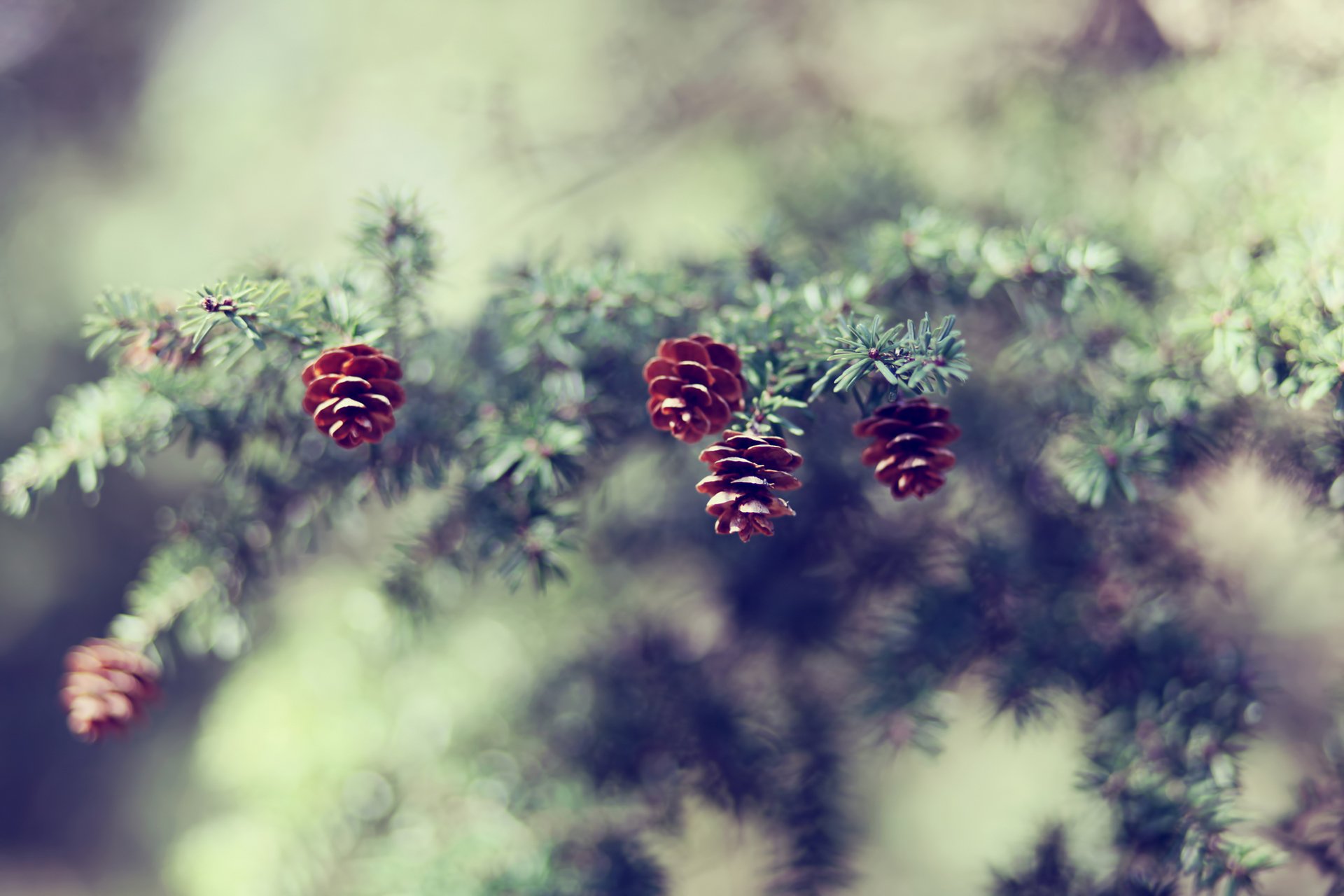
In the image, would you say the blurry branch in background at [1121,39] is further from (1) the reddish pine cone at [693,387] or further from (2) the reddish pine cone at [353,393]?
(2) the reddish pine cone at [353,393]

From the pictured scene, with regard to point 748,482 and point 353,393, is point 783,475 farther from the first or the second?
point 353,393

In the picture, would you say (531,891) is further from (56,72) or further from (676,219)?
(56,72)

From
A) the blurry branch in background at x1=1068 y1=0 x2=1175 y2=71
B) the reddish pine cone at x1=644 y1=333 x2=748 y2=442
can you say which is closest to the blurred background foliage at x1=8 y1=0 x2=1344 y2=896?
the blurry branch in background at x1=1068 y1=0 x2=1175 y2=71

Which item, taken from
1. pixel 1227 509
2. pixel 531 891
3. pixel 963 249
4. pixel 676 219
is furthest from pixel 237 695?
pixel 1227 509

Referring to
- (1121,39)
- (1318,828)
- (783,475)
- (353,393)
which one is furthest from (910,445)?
(1121,39)

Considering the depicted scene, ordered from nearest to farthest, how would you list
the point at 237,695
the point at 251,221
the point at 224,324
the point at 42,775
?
the point at 224,324
the point at 237,695
the point at 251,221
the point at 42,775

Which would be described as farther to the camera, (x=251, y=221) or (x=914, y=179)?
(x=251, y=221)
